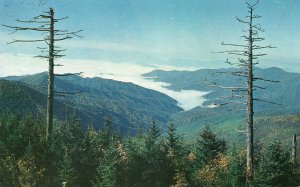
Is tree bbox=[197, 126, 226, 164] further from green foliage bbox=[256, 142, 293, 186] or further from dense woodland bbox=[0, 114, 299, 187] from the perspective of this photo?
dense woodland bbox=[0, 114, 299, 187]

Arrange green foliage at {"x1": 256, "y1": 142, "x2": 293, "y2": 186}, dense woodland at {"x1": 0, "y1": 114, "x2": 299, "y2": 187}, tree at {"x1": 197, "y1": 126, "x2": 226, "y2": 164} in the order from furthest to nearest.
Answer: tree at {"x1": 197, "y1": 126, "x2": 226, "y2": 164} < green foliage at {"x1": 256, "y1": 142, "x2": 293, "y2": 186} < dense woodland at {"x1": 0, "y1": 114, "x2": 299, "y2": 187}

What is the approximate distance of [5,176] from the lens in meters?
19.9

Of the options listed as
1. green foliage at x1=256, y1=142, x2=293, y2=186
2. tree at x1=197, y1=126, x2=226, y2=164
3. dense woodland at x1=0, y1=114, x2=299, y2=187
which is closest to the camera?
dense woodland at x1=0, y1=114, x2=299, y2=187

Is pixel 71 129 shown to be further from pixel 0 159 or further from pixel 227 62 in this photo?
pixel 227 62

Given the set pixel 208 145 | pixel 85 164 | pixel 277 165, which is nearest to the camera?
pixel 85 164

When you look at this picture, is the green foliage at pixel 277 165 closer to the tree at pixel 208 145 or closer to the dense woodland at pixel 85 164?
the dense woodland at pixel 85 164

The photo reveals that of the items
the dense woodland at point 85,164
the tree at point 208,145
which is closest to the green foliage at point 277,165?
the dense woodland at point 85,164

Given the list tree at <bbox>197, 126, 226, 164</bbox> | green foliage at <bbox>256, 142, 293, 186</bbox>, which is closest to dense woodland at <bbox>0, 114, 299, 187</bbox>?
green foliage at <bbox>256, 142, 293, 186</bbox>

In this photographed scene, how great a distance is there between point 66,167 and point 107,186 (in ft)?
7.19

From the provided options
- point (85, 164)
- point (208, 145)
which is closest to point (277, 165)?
point (208, 145)

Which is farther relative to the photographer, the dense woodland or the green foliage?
the green foliage

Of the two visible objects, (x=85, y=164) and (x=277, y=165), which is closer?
(x=85, y=164)

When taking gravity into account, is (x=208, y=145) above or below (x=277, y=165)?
above

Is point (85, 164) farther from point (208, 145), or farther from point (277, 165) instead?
point (208, 145)
